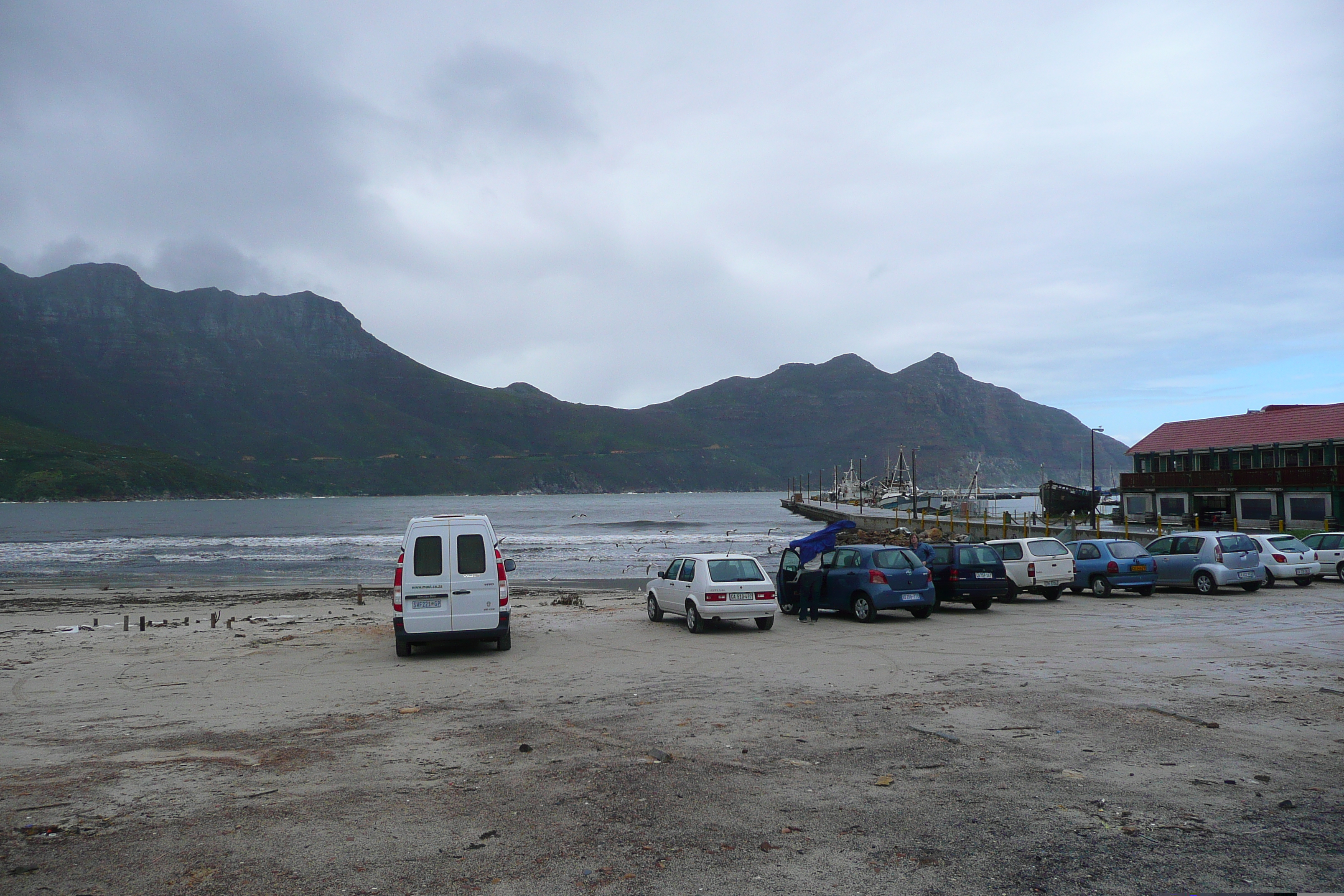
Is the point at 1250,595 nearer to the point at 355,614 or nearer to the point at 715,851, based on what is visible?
the point at 715,851

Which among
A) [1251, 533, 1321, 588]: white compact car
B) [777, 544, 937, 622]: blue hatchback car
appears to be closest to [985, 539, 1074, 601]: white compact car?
[777, 544, 937, 622]: blue hatchback car

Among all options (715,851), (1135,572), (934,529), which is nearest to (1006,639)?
(1135,572)

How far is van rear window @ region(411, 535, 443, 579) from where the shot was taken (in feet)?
44.4

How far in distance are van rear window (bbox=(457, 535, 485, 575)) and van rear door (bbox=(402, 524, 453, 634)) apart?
20 cm

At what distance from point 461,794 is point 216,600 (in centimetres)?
2477

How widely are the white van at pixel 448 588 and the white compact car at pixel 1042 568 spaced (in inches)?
511

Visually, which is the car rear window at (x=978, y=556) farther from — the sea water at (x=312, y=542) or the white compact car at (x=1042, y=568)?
the sea water at (x=312, y=542)

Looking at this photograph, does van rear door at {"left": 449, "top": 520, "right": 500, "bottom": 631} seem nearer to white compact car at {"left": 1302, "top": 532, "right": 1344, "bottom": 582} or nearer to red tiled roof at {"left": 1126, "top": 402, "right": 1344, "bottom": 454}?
white compact car at {"left": 1302, "top": 532, "right": 1344, "bottom": 582}

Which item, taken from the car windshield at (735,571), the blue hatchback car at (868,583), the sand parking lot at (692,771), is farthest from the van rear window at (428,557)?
the blue hatchback car at (868,583)

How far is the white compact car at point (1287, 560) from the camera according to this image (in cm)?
2191

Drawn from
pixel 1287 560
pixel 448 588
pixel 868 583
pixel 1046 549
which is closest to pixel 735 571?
pixel 868 583

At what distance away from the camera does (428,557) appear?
1360 cm

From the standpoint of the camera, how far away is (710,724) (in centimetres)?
823

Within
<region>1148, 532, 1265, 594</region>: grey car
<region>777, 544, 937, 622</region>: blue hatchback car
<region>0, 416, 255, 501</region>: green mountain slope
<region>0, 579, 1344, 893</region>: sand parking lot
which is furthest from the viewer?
<region>0, 416, 255, 501</region>: green mountain slope
